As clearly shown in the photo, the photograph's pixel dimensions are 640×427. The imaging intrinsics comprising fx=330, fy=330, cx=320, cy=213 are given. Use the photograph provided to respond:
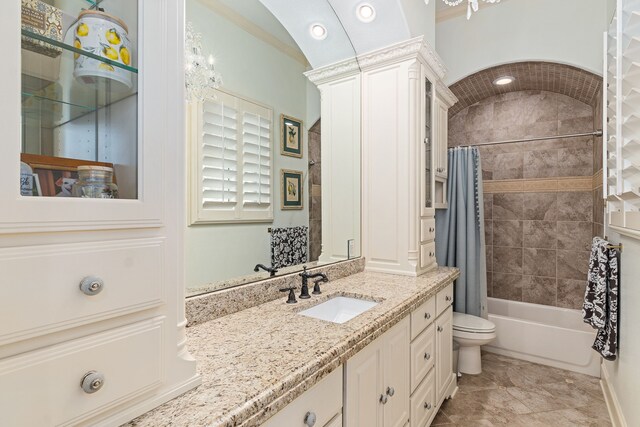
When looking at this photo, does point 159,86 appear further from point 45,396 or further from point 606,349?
point 606,349

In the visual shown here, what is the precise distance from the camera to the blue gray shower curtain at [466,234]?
2883mm

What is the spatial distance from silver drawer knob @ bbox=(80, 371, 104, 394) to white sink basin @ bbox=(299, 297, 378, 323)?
1069mm

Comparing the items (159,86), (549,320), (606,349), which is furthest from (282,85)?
(549,320)

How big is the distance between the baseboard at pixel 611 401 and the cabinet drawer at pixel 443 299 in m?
1.07

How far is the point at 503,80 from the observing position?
3.17 m

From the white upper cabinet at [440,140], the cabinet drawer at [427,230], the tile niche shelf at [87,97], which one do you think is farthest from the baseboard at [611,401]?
the tile niche shelf at [87,97]

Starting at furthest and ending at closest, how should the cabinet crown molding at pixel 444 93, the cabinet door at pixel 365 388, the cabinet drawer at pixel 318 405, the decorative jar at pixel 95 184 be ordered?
the cabinet crown molding at pixel 444 93, the cabinet door at pixel 365 388, the cabinet drawer at pixel 318 405, the decorative jar at pixel 95 184

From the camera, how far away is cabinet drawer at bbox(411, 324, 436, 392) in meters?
1.68

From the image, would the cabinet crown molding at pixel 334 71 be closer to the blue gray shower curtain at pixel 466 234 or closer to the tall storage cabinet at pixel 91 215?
the blue gray shower curtain at pixel 466 234

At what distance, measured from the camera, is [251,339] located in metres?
1.08

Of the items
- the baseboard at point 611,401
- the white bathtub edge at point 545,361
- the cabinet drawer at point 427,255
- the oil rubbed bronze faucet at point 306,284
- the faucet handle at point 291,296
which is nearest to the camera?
the faucet handle at point 291,296

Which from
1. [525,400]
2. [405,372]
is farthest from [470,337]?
[405,372]

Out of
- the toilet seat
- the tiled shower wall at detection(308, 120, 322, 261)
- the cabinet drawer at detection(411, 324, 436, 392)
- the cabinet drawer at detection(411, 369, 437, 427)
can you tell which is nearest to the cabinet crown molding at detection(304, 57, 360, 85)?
the tiled shower wall at detection(308, 120, 322, 261)

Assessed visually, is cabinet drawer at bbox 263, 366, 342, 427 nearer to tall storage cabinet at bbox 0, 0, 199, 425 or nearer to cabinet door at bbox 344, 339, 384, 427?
cabinet door at bbox 344, 339, 384, 427
